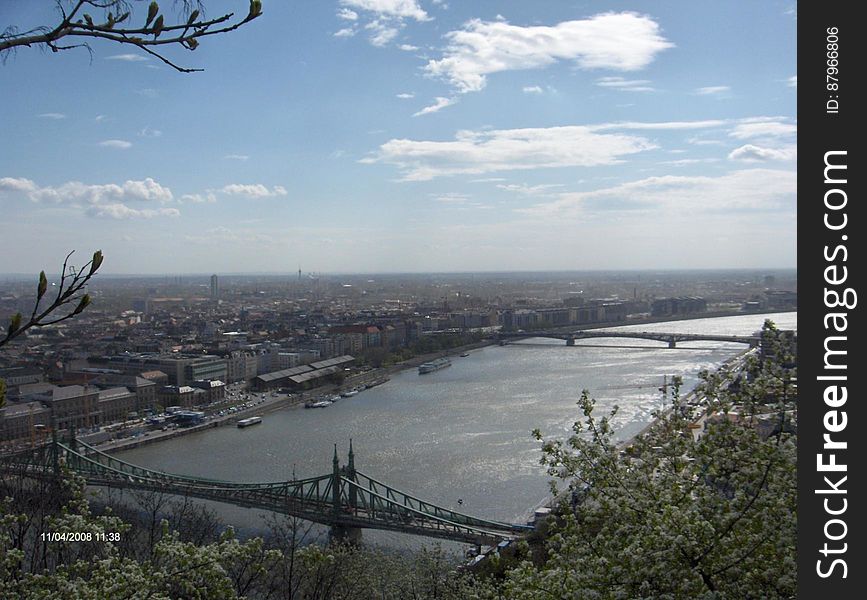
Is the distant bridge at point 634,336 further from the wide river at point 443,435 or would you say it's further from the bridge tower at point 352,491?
the bridge tower at point 352,491

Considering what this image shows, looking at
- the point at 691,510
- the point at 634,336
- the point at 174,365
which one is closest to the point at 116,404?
the point at 174,365

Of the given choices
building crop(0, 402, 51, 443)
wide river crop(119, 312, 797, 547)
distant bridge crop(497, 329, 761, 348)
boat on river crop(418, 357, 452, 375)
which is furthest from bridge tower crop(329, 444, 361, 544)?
distant bridge crop(497, 329, 761, 348)

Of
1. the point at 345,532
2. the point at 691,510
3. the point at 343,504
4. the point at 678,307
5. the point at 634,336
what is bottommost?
the point at 345,532

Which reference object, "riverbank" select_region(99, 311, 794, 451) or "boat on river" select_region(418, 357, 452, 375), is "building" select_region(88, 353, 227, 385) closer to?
"riverbank" select_region(99, 311, 794, 451)

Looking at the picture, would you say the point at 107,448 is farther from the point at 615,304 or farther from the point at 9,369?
the point at 615,304

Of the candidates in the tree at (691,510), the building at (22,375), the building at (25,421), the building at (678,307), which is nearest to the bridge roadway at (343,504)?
the building at (25,421)

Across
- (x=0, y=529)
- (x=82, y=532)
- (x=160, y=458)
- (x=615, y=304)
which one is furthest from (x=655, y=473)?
(x=615, y=304)

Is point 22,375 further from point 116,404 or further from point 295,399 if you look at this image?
point 295,399
